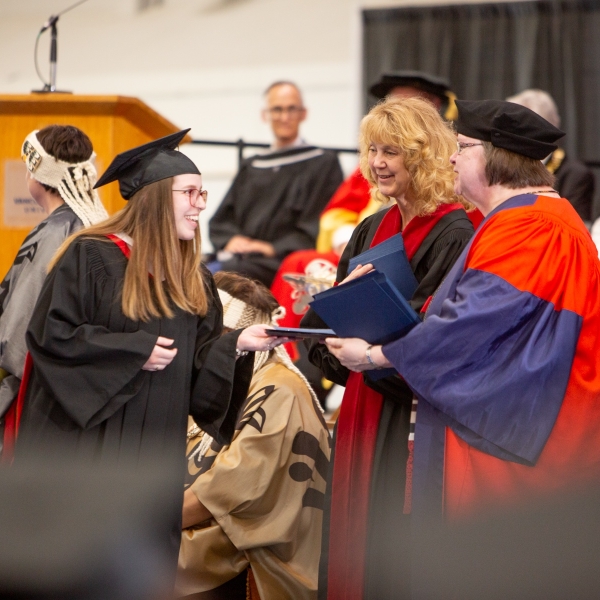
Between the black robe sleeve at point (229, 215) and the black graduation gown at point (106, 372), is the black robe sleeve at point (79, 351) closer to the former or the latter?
the black graduation gown at point (106, 372)

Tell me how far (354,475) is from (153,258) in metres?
0.90

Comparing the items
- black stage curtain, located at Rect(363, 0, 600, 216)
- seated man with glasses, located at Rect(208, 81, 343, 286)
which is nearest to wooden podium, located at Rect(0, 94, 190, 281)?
seated man with glasses, located at Rect(208, 81, 343, 286)

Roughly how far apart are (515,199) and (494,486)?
78 centimetres

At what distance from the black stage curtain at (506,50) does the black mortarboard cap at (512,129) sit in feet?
17.1

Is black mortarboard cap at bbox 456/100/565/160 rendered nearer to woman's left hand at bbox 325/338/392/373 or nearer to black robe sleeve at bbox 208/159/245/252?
woman's left hand at bbox 325/338/392/373

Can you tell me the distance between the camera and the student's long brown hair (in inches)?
116

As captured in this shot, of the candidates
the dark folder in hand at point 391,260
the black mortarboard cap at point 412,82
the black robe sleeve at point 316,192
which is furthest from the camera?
the black robe sleeve at point 316,192

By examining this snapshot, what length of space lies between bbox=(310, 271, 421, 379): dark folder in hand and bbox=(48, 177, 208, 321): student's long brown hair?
0.45 meters

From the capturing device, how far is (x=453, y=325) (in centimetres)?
270

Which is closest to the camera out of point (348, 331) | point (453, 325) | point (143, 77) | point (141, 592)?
point (141, 592)

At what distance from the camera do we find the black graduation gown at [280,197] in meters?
6.47

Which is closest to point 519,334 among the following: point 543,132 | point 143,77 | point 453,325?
A: point 453,325

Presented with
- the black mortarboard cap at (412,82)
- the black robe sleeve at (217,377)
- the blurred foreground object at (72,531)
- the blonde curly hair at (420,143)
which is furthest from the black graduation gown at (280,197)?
the blurred foreground object at (72,531)

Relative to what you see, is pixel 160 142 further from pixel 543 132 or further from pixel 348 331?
pixel 543 132
